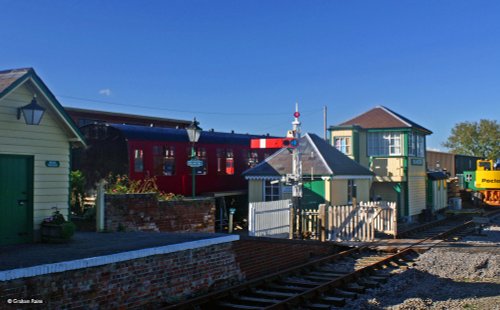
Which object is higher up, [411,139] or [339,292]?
[411,139]

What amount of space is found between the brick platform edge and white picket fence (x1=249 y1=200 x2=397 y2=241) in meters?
3.98

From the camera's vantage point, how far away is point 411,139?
24.5m

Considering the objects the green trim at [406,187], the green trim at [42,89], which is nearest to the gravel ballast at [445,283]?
the green trim at [42,89]

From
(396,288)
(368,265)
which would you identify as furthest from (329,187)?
(396,288)

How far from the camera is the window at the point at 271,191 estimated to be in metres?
20.8

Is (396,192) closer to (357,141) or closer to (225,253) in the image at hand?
(357,141)

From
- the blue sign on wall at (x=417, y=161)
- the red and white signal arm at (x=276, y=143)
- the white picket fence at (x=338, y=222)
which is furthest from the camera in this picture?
the blue sign on wall at (x=417, y=161)

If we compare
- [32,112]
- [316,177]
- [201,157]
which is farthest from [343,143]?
[32,112]

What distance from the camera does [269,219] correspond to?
15.4m

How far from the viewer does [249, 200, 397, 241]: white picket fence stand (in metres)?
16.2

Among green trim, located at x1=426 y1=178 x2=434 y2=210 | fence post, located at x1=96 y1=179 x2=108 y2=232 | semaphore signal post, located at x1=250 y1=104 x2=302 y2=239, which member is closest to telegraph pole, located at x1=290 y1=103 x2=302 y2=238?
semaphore signal post, located at x1=250 y1=104 x2=302 y2=239

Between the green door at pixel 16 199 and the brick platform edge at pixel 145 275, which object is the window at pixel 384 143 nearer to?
the brick platform edge at pixel 145 275

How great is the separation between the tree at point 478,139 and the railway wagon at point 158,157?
42522 millimetres

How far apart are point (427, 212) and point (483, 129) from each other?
35.6 metres
